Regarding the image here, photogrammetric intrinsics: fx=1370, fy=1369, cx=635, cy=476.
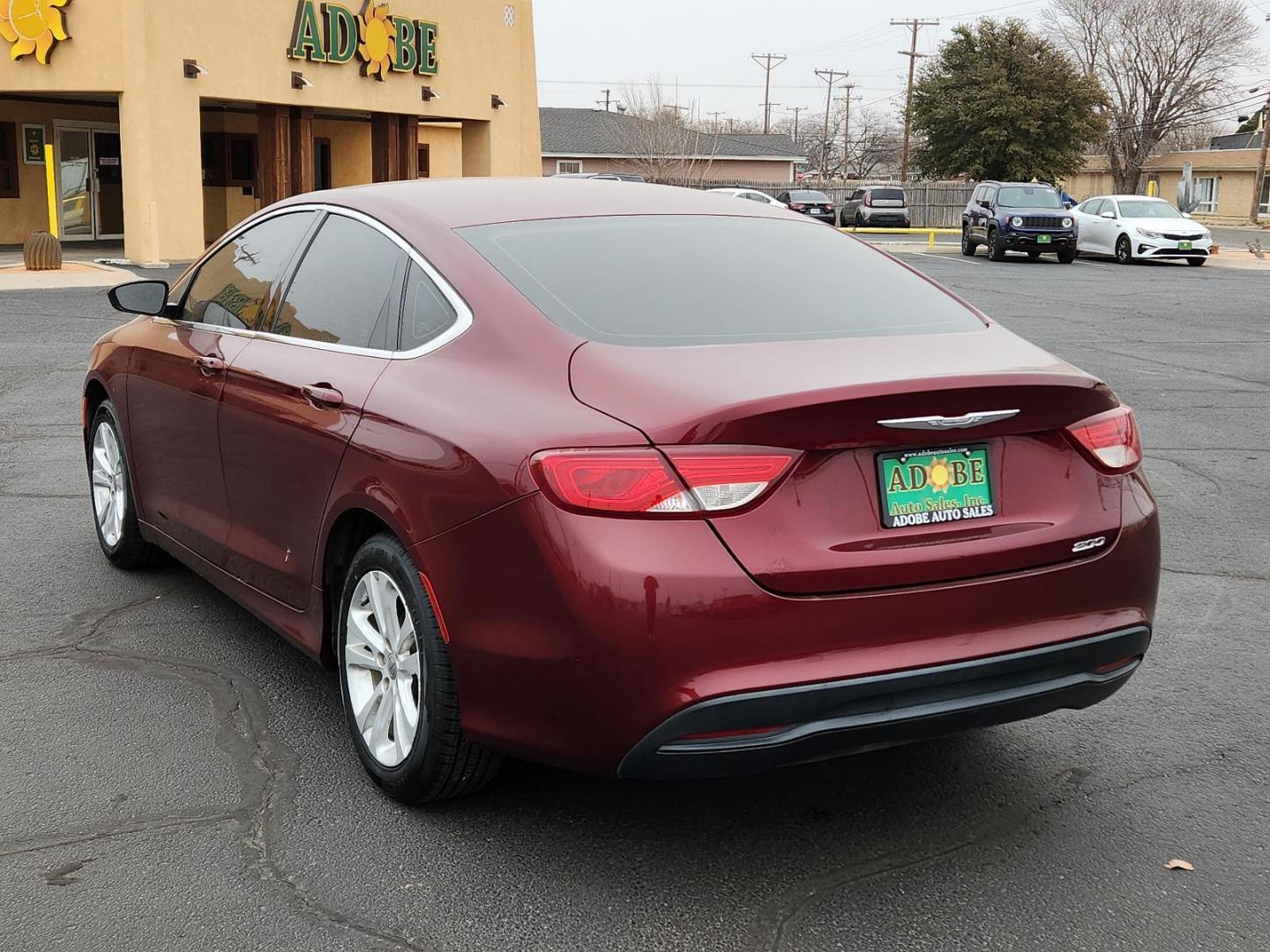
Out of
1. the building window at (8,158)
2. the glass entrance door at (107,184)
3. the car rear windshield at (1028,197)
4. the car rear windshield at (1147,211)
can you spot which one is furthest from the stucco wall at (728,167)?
the building window at (8,158)

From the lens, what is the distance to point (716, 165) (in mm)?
81125

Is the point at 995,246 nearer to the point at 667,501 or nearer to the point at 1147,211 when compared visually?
the point at 1147,211

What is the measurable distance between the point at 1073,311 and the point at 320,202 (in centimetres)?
1689

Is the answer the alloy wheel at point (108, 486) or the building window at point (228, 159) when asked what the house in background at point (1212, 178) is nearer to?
the building window at point (228, 159)

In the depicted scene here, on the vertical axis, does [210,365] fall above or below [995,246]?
above

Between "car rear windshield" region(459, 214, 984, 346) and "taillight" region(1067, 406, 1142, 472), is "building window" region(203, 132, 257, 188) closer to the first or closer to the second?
"car rear windshield" region(459, 214, 984, 346)

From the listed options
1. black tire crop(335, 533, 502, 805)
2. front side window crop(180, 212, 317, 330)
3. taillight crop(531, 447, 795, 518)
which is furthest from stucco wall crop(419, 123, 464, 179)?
taillight crop(531, 447, 795, 518)

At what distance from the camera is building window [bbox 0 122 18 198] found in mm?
28109

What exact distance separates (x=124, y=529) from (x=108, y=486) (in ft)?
1.02

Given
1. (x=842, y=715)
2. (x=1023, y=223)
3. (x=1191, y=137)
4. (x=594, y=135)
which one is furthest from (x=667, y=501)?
(x=1191, y=137)

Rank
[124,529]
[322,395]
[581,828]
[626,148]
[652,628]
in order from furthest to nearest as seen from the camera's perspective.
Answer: [626,148] < [124,529] < [322,395] < [581,828] < [652,628]

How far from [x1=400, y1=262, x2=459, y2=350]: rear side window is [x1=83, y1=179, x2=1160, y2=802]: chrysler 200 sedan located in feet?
0.04

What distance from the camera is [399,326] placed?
3.88 metres

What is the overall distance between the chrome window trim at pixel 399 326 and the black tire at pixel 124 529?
78 centimetres
